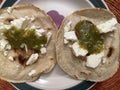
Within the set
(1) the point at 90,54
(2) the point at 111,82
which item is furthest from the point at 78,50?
(2) the point at 111,82

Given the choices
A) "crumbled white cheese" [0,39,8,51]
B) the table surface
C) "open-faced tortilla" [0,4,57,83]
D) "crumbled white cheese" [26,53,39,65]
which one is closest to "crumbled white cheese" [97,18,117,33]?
the table surface

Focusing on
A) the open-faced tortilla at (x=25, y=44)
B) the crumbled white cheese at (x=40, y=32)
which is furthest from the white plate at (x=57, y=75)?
the crumbled white cheese at (x=40, y=32)

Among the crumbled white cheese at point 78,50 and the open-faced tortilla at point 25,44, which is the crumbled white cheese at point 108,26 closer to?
the crumbled white cheese at point 78,50

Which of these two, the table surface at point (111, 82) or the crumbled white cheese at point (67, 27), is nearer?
the crumbled white cheese at point (67, 27)

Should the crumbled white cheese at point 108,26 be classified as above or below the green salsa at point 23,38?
above

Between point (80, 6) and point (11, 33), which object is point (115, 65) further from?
point (11, 33)

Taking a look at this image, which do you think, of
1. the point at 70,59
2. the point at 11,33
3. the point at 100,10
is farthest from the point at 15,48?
the point at 100,10

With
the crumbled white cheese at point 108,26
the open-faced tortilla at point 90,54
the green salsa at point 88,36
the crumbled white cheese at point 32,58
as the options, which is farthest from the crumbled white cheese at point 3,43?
the crumbled white cheese at point 108,26

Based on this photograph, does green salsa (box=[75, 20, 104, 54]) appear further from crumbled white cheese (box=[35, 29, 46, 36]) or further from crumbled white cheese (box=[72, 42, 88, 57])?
crumbled white cheese (box=[35, 29, 46, 36])
